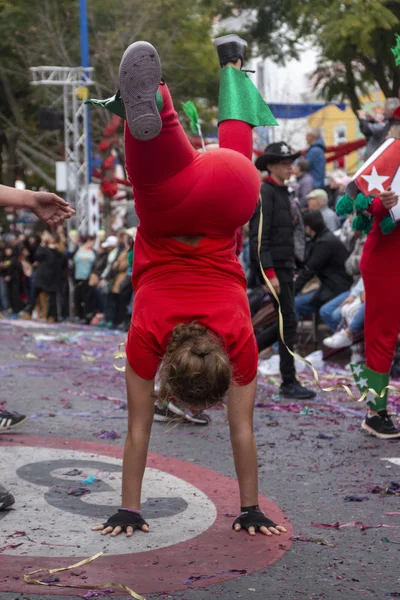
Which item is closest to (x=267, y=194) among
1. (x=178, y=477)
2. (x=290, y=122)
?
(x=178, y=477)

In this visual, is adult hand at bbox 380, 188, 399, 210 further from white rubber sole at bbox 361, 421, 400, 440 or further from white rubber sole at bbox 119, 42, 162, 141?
white rubber sole at bbox 119, 42, 162, 141

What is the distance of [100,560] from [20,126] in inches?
1247

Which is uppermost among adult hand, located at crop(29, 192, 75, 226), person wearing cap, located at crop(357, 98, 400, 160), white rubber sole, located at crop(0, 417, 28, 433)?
person wearing cap, located at crop(357, 98, 400, 160)

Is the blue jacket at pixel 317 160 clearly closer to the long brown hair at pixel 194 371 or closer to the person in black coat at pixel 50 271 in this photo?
the person in black coat at pixel 50 271

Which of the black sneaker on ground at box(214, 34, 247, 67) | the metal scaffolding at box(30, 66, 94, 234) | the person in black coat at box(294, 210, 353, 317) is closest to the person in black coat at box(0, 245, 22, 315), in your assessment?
the metal scaffolding at box(30, 66, 94, 234)

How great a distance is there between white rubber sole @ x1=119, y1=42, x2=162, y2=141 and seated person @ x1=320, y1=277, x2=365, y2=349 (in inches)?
253

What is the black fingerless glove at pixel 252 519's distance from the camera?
4531 millimetres

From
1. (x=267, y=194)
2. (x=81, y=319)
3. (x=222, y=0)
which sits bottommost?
(x=81, y=319)

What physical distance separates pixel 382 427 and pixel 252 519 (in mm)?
2374

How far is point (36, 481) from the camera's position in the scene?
535 cm

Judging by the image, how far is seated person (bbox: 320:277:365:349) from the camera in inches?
398

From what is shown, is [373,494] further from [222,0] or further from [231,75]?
[222,0]

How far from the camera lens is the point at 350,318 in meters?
10.2

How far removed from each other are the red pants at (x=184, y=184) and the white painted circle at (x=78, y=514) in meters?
1.30
